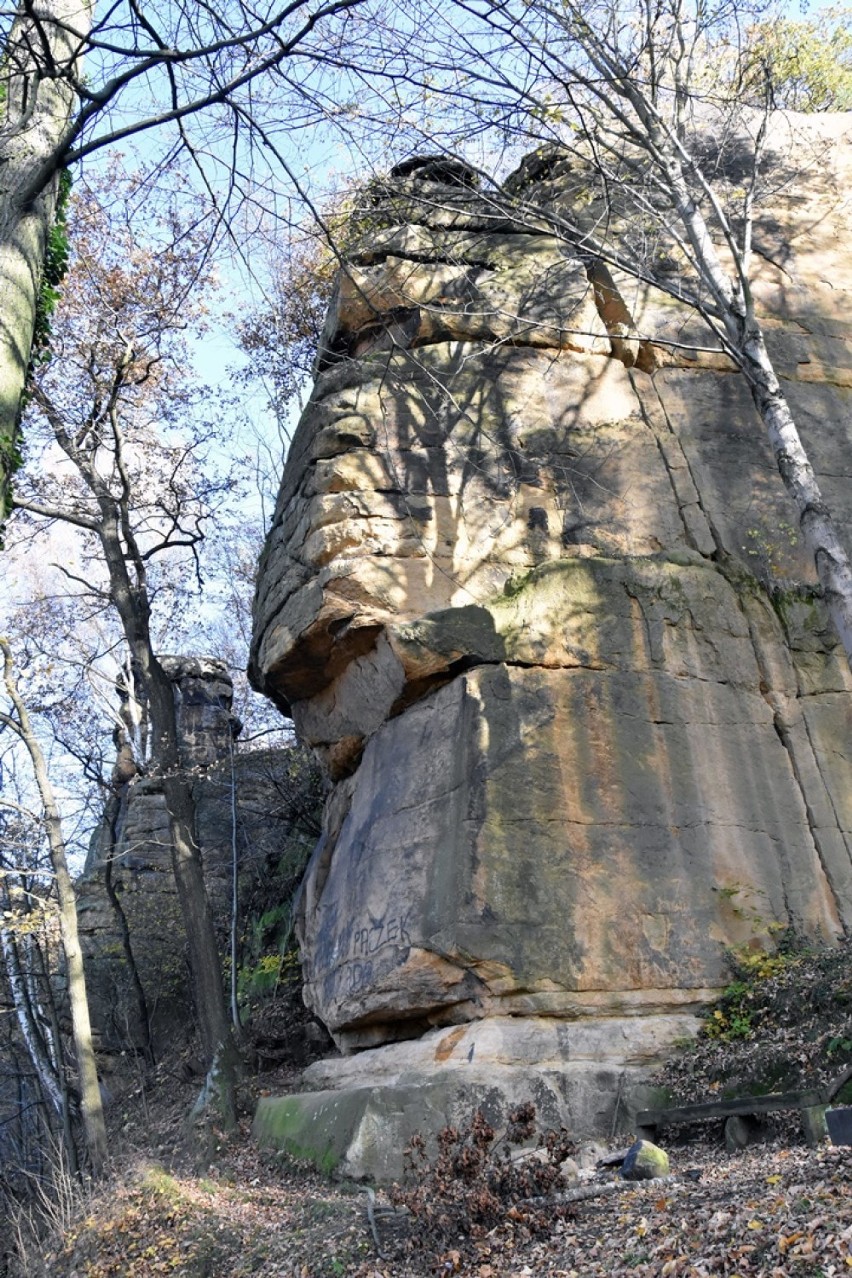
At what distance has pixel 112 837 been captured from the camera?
20203mm

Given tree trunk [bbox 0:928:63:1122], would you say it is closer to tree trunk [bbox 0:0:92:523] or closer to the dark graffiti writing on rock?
the dark graffiti writing on rock

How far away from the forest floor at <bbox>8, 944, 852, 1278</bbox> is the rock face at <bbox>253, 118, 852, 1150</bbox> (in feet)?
2.88

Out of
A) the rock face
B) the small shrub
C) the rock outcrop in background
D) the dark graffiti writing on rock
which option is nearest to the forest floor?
the small shrub

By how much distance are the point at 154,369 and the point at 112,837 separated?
28.8ft

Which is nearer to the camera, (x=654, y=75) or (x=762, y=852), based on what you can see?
(x=762, y=852)

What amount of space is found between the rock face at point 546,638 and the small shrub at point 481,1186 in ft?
6.96

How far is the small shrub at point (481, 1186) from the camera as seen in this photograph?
5.65 m

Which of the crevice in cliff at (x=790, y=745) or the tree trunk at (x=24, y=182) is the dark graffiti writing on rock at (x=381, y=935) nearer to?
the crevice in cliff at (x=790, y=745)

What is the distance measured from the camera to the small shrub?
5.65 m

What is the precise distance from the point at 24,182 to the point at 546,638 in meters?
6.15

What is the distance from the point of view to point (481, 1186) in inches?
227

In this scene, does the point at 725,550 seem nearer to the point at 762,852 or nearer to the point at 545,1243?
the point at 762,852

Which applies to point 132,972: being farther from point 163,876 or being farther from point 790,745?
point 790,745

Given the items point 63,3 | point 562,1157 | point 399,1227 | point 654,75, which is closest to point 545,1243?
point 562,1157
